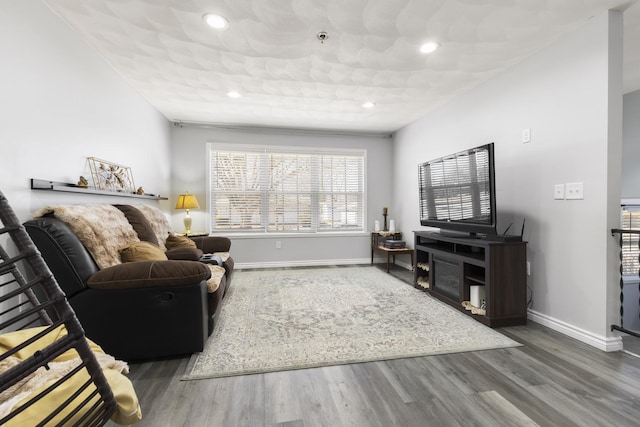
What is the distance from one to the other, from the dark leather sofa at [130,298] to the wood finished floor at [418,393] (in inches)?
6.9

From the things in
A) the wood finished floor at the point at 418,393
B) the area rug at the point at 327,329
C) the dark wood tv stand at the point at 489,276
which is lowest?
the wood finished floor at the point at 418,393

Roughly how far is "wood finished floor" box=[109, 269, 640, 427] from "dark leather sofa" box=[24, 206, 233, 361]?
174 millimetres

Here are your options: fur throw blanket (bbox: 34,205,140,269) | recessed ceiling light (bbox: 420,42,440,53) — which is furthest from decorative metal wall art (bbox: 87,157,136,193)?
recessed ceiling light (bbox: 420,42,440,53)

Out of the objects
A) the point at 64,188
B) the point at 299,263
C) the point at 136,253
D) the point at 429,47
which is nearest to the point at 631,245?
the point at 429,47

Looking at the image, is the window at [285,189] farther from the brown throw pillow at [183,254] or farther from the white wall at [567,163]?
the white wall at [567,163]

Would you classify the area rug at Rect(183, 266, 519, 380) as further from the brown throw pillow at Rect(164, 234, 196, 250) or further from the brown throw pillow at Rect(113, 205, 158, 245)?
the brown throw pillow at Rect(113, 205, 158, 245)

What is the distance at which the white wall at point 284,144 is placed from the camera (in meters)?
4.66

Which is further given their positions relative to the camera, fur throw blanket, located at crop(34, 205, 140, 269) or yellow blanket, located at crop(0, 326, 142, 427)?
fur throw blanket, located at crop(34, 205, 140, 269)

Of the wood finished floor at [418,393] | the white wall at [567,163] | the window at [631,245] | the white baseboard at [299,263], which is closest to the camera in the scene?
the wood finished floor at [418,393]

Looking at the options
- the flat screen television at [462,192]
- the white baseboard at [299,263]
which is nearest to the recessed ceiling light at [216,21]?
the flat screen television at [462,192]

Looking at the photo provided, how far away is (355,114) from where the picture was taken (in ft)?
13.9

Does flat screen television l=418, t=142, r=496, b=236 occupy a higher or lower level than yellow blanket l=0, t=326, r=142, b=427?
higher

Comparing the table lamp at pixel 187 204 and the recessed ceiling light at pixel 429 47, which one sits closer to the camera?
the recessed ceiling light at pixel 429 47

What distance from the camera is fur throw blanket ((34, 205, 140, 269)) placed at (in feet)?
6.07
